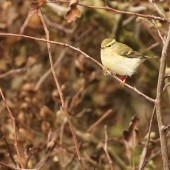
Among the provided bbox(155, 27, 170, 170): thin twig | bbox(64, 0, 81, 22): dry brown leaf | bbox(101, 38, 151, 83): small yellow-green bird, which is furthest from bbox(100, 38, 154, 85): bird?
bbox(155, 27, 170, 170): thin twig

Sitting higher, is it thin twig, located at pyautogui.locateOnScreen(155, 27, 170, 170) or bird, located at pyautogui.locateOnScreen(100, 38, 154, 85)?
thin twig, located at pyautogui.locateOnScreen(155, 27, 170, 170)

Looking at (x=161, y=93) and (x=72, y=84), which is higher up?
(x=161, y=93)

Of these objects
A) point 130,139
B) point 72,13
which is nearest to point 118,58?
point 130,139

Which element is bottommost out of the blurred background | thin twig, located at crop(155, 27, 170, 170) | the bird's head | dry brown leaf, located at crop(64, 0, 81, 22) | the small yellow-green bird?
the blurred background

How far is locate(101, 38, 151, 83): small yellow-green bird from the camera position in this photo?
314 centimetres

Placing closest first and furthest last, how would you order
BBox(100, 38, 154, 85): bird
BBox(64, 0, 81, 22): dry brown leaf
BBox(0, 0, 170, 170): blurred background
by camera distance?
BBox(64, 0, 81, 22): dry brown leaf < BBox(100, 38, 154, 85): bird < BBox(0, 0, 170, 170): blurred background

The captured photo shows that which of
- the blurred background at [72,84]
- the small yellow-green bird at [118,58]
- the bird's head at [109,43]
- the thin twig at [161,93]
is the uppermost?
the thin twig at [161,93]

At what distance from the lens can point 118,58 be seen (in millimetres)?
3236

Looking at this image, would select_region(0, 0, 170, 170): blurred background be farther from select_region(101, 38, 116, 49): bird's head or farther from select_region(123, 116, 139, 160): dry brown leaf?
select_region(101, 38, 116, 49): bird's head

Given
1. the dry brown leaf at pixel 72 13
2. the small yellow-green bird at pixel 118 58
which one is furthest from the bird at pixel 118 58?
the dry brown leaf at pixel 72 13

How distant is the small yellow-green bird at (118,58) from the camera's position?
314cm

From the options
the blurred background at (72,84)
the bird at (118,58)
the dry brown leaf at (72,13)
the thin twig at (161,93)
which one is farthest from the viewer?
the blurred background at (72,84)

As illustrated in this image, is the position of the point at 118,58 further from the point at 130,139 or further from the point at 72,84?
the point at 72,84

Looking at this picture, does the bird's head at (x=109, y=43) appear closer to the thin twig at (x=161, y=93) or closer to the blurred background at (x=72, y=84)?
the blurred background at (x=72, y=84)
